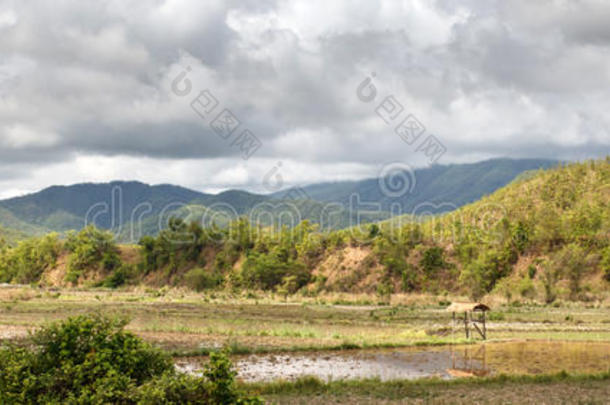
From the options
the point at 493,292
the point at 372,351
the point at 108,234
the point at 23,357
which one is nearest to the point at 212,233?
the point at 108,234

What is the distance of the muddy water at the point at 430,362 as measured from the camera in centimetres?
2119

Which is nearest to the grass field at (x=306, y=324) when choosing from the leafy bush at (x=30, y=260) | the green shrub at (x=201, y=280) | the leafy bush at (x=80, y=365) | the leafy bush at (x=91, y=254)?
the leafy bush at (x=80, y=365)

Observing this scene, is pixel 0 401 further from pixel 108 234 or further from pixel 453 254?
pixel 108 234

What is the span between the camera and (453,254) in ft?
256

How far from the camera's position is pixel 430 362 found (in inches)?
940

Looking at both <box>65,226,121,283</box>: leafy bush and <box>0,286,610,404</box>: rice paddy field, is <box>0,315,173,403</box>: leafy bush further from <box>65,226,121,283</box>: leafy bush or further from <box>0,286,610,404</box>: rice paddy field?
<box>65,226,121,283</box>: leafy bush

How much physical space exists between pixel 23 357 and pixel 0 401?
0.82m

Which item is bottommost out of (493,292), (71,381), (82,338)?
(493,292)

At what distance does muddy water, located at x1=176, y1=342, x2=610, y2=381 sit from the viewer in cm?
2119

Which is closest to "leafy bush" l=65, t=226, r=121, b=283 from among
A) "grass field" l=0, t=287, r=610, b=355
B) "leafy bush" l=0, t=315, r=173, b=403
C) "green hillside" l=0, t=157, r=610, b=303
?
"green hillside" l=0, t=157, r=610, b=303

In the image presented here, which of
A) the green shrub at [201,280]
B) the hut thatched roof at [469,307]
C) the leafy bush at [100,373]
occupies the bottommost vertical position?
the green shrub at [201,280]

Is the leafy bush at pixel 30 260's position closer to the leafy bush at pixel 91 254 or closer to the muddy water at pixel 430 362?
the leafy bush at pixel 91 254

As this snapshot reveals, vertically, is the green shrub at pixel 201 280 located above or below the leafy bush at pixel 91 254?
below

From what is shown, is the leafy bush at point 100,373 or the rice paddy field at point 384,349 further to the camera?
the rice paddy field at point 384,349
